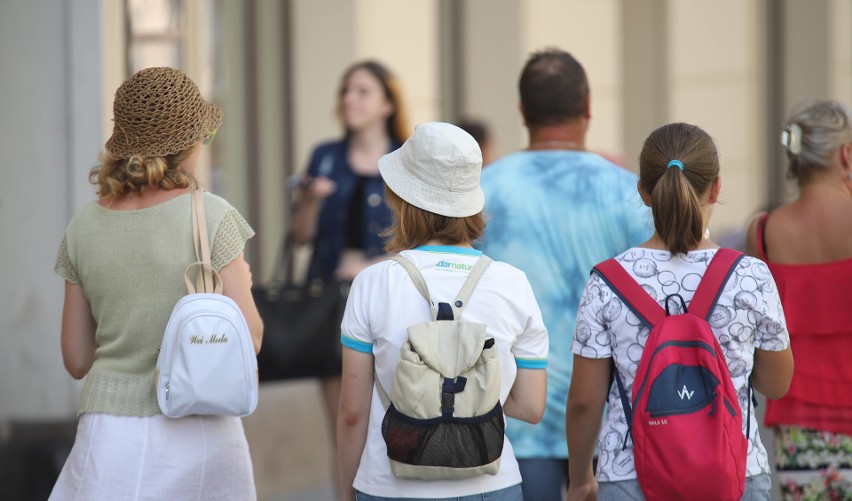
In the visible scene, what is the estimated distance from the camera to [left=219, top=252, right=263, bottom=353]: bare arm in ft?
11.3

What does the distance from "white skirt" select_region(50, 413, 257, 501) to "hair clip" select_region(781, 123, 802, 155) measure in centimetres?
209

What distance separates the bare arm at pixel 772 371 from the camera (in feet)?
11.1

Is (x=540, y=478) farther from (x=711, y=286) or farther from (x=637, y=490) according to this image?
(x=711, y=286)

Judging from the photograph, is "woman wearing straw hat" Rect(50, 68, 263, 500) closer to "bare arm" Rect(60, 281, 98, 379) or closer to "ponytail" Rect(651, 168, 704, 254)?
"bare arm" Rect(60, 281, 98, 379)

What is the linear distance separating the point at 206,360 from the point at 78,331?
53 cm

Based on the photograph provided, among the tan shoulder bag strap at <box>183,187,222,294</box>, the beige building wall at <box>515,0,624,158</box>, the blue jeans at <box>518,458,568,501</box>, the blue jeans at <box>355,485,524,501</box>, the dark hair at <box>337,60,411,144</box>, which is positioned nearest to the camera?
the blue jeans at <box>355,485,524,501</box>

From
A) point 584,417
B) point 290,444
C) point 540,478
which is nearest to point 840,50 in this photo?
point 290,444

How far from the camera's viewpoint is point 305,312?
5.51 meters

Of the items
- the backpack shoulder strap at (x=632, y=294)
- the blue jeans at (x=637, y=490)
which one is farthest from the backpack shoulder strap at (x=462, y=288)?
the blue jeans at (x=637, y=490)

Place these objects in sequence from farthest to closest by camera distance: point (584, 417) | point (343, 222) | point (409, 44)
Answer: point (409, 44)
point (343, 222)
point (584, 417)

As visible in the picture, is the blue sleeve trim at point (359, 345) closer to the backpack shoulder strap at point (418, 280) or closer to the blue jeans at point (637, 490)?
the backpack shoulder strap at point (418, 280)

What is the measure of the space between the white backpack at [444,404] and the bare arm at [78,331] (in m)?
1.01

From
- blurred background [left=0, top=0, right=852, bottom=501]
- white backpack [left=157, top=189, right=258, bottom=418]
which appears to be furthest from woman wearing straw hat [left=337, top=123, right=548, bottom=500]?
blurred background [left=0, top=0, right=852, bottom=501]

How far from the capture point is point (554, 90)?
4.20m
